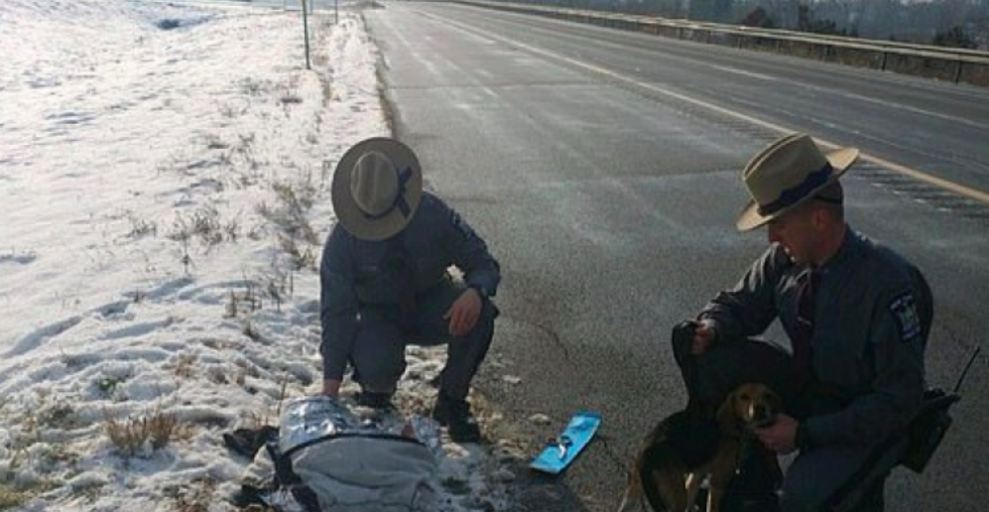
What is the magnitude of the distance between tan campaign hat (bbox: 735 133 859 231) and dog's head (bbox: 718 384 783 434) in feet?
1.81

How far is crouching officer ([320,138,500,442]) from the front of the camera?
3.80 metres

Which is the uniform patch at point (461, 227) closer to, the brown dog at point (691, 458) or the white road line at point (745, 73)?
the brown dog at point (691, 458)

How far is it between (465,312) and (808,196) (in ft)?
5.17

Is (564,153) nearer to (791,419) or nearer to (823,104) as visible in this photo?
(823,104)

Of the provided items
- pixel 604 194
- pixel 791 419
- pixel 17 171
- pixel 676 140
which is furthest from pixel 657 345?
pixel 17 171

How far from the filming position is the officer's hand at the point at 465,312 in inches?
150

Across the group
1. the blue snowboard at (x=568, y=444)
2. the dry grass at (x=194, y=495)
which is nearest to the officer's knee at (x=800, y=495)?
the blue snowboard at (x=568, y=444)

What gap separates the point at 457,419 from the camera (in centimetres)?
398

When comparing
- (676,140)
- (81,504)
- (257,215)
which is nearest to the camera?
(81,504)

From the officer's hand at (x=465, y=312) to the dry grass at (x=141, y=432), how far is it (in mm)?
1190

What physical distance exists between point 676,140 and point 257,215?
5.84 m

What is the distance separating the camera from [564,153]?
1077 cm

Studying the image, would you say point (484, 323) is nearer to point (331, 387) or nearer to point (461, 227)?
point (461, 227)

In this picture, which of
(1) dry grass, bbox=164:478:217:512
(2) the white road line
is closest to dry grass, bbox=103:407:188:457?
(1) dry grass, bbox=164:478:217:512
